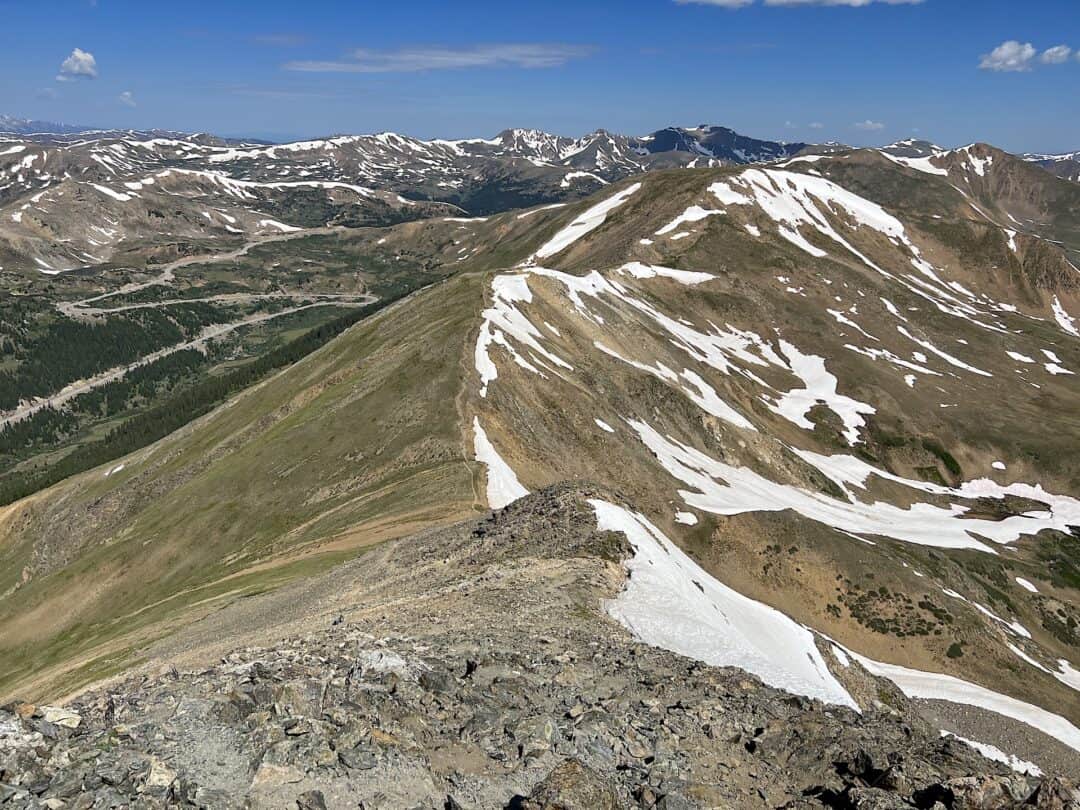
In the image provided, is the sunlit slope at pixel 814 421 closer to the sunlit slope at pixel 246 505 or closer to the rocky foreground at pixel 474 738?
the sunlit slope at pixel 246 505

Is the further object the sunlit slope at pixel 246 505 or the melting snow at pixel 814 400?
the melting snow at pixel 814 400

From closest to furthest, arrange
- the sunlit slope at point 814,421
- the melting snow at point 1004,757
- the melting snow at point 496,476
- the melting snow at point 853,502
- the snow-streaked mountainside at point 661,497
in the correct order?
the melting snow at point 1004,757 < the snow-streaked mountainside at point 661,497 < the melting snow at point 496,476 < the sunlit slope at point 814,421 < the melting snow at point 853,502

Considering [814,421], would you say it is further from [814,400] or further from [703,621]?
[703,621]

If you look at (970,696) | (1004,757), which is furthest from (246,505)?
(970,696)

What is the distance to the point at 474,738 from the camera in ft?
56.1

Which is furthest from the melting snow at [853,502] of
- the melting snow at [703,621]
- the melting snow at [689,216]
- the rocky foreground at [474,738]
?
the melting snow at [689,216]

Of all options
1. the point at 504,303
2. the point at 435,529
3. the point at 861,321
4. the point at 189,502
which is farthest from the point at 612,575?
the point at 861,321

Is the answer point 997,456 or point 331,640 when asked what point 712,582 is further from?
point 997,456

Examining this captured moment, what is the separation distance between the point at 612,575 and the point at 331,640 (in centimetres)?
1583

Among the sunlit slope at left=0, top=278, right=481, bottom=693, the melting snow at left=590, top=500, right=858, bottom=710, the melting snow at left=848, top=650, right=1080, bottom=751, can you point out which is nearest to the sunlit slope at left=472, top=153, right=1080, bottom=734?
the melting snow at left=848, top=650, right=1080, bottom=751

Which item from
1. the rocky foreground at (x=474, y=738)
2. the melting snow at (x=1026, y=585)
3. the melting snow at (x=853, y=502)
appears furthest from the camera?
the melting snow at (x=1026, y=585)

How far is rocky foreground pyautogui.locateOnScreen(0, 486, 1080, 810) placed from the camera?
13898mm

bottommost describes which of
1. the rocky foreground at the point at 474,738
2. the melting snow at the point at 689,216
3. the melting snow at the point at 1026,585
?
the melting snow at the point at 1026,585

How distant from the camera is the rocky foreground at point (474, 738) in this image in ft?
45.6
